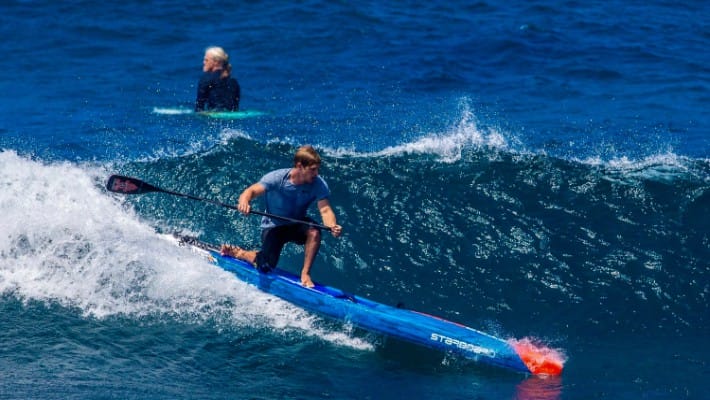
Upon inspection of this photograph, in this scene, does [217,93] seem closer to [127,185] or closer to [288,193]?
[127,185]

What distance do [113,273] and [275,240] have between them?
5.11 feet

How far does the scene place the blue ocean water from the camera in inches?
297

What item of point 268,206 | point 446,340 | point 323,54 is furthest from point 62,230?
point 323,54

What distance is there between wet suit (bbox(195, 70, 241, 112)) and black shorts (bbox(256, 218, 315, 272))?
15.4 feet

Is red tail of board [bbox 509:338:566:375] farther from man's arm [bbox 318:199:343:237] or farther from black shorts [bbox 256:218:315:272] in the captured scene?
black shorts [bbox 256:218:315:272]

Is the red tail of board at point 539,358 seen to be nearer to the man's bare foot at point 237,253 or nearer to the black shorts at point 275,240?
the black shorts at point 275,240

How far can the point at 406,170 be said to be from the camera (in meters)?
11.5

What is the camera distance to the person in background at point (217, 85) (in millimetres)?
12422

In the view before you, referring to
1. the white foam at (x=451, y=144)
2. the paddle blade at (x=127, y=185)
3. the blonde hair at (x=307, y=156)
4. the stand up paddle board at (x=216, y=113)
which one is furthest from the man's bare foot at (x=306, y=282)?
the stand up paddle board at (x=216, y=113)

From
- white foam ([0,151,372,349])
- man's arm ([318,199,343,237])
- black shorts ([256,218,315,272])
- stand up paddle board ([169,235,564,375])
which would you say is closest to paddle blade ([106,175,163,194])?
white foam ([0,151,372,349])

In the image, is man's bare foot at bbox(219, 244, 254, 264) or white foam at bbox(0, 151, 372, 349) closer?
white foam at bbox(0, 151, 372, 349)

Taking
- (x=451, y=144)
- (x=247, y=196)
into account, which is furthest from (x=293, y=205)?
(x=451, y=144)

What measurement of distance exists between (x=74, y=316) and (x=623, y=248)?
18.4 ft

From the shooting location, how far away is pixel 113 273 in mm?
8602
